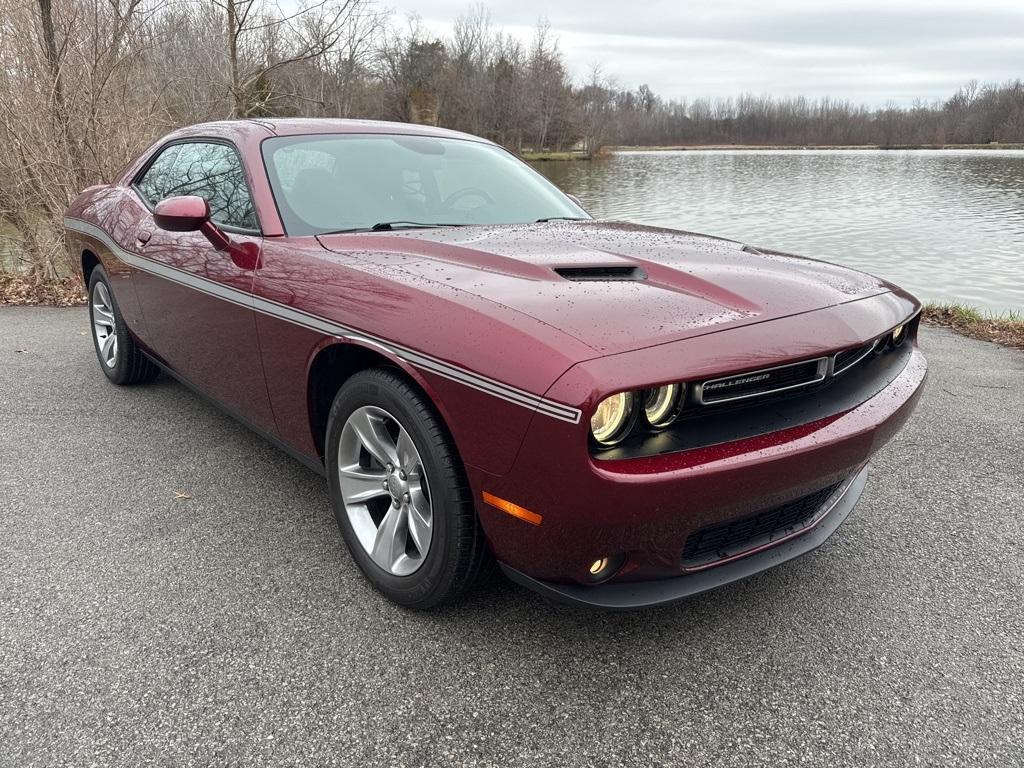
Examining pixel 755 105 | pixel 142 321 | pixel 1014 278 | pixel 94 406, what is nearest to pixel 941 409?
pixel 142 321

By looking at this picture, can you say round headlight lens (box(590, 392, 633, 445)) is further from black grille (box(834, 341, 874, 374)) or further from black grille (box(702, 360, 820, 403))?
black grille (box(834, 341, 874, 374))

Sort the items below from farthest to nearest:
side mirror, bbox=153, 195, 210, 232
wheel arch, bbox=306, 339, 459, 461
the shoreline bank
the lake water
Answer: the shoreline bank
the lake water
side mirror, bbox=153, 195, 210, 232
wheel arch, bbox=306, 339, 459, 461

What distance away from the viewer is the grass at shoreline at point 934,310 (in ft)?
19.1

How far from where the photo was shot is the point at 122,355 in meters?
4.08

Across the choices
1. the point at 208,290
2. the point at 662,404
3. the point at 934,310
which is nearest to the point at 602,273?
the point at 662,404

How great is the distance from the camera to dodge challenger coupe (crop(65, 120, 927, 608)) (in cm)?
162

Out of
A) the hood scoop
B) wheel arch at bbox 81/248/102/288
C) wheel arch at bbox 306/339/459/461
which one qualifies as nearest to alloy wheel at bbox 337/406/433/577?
wheel arch at bbox 306/339/459/461

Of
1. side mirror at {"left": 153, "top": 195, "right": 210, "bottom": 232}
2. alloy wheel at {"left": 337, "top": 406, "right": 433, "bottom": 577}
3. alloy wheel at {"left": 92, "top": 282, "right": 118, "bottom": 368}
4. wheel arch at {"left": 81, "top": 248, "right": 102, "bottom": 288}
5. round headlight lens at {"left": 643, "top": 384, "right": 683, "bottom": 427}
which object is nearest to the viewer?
round headlight lens at {"left": 643, "top": 384, "right": 683, "bottom": 427}

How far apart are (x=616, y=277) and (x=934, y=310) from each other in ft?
19.3

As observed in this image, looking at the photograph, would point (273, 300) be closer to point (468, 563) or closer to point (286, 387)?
point (286, 387)

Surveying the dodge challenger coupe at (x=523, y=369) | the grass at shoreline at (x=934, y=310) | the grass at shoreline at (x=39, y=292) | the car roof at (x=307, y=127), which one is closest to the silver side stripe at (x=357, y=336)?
the dodge challenger coupe at (x=523, y=369)

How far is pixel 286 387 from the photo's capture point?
2.46m

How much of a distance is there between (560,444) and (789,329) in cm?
71

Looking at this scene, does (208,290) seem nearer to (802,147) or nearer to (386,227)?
(386,227)
